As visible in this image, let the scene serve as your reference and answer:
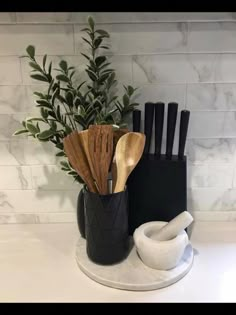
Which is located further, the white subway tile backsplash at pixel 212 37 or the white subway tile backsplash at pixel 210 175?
the white subway tile backsplash at pixel 210 175

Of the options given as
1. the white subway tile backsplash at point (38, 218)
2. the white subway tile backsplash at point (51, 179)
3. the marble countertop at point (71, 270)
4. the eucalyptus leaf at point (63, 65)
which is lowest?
the marble countertop at point (71, 270)

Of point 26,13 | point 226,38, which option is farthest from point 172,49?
point 26,13

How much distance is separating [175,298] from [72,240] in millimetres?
323

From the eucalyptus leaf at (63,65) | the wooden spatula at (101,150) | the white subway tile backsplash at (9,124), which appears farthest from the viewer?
the white subway tile backsplash at (9,124)

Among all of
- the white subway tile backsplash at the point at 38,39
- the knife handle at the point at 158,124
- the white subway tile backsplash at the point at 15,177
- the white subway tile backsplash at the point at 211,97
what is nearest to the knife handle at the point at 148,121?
the knife handle at the point at 158,124

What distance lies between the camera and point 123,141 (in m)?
0.79

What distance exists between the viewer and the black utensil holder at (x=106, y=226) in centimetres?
81

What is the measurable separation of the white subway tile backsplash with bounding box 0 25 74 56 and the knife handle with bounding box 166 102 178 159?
27 centimetres

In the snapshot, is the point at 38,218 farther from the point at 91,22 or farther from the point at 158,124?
the point at 91,22

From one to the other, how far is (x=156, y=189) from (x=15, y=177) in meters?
0.38

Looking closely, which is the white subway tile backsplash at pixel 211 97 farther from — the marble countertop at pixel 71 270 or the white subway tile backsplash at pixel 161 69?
the marble countertop at pixel 71 270

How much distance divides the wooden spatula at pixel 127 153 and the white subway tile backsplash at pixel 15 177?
0.31 m
